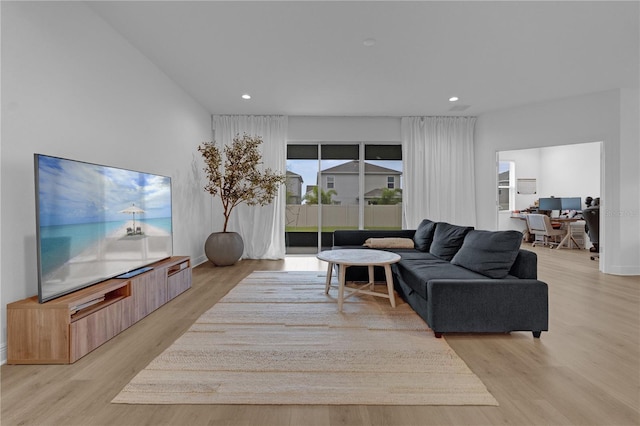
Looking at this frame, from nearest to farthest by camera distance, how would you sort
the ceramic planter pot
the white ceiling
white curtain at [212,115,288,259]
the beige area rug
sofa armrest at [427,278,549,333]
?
the beige area rug → sofa armrest at [427,278,549,333] → the white ceiling → the ceramic planter pot → white curtain at [212,115,288,259]

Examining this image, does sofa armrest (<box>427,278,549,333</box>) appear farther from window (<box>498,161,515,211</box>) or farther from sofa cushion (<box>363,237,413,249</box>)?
window (<box>498,161,515,211</box>)

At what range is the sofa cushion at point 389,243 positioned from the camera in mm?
4246

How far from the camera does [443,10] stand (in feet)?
8.83

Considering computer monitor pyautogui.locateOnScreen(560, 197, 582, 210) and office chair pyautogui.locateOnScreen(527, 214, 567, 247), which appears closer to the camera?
office chair pyautogui.locateOnScreen(527, 214, 567, 247)

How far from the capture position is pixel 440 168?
19.4 feet

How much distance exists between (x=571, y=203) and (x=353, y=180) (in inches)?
224

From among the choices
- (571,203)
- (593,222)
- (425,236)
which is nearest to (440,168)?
(425,236)

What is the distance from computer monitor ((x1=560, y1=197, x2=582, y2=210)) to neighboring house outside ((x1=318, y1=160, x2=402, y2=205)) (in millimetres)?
4693

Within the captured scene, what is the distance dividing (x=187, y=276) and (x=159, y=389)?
2116 millimetres

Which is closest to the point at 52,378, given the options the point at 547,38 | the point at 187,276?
the point at 187,276

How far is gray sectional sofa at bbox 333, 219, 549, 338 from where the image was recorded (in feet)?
7.63

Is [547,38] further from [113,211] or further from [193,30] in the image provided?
[113,211]

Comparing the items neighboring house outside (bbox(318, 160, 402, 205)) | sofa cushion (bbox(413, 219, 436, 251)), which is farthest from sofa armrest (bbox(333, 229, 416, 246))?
neighboring house outside (bbox(318, 160, 402, 205))

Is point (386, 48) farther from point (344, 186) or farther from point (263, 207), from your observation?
point (263, 207)
